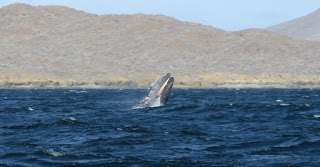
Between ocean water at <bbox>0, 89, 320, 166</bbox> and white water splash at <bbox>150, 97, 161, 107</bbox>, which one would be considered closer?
ocean water at <bbox>0, 89, 320, 166</bbox>

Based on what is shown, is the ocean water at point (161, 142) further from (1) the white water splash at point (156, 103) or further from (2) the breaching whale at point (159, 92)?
(1) the white water splash at point (156, 103)

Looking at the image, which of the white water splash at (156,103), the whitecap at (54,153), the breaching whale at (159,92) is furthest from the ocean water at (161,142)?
the white water splash at (156,103)

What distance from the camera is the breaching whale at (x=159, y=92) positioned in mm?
33844

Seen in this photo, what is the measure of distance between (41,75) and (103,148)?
511 ft

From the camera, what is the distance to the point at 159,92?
3522 cm

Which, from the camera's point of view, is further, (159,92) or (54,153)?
(159,92)

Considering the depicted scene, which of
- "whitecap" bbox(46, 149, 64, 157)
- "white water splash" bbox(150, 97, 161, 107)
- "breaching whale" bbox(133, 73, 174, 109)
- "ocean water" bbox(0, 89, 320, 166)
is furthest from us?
"white water splash" bbox(150, 97, 161, 107)

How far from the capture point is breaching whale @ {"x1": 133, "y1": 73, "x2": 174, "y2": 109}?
3384 cm

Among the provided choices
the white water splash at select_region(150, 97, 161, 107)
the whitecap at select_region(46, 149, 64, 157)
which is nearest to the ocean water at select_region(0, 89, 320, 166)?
the whitecap at select_region(46, 149, 64, 157)

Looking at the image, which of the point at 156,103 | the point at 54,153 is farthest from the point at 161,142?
the point at 156,103

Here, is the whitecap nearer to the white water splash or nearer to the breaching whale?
the breaching whale

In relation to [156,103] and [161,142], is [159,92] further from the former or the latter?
[161,142]

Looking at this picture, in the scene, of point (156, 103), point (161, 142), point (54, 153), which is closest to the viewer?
point (54, 153)

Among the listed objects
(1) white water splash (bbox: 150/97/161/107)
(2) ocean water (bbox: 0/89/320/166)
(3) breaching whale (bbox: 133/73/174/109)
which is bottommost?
(2) ocean water (bbox: 0/89/320/166)
